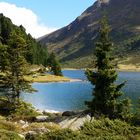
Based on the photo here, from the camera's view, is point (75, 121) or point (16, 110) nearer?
point (75, 121)

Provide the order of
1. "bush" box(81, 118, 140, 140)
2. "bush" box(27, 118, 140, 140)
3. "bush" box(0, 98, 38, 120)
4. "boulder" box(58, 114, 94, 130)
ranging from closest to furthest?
"bush" box(27, 118, 140, 140), "bush" box(81, 118, 140, 140), "boulder" box(58, 114, 94, 130), "bush" box(0, 98, 38, 120)

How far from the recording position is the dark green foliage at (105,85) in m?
46.4

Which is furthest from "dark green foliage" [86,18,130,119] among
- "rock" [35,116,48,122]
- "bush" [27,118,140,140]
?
"bush" [27,118,140,140]

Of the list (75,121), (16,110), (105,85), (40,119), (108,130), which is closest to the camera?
(108,130)

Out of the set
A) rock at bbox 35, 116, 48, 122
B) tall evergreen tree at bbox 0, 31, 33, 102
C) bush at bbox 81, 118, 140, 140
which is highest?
tall evergreen tree at bbox 0, 31, 33, 102

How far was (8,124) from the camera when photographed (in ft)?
121

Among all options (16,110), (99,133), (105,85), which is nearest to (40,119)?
(16,110)

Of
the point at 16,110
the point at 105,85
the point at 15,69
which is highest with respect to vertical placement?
the point at 15,69

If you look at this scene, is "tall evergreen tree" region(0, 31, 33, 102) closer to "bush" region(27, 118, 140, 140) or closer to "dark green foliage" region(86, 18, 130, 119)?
"dark green foliage" region(86, 18, 130, 119)

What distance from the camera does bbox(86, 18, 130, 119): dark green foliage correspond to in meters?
46.4

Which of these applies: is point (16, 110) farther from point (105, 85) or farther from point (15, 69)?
point (105, 85)

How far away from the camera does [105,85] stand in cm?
4778

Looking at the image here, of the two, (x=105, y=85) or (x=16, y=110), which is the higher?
(x=105, y=85)

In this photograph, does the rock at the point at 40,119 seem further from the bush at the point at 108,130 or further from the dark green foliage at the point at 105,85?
the bush at the point at 108,130
